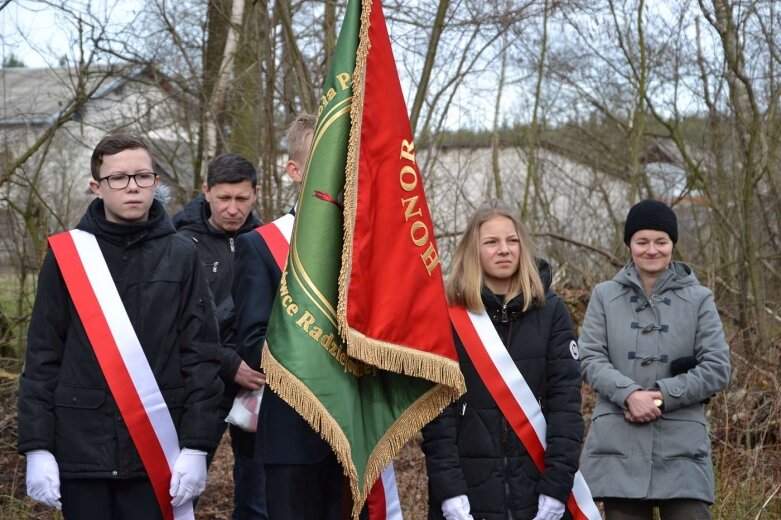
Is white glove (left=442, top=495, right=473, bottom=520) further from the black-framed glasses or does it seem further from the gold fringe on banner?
the black-framed glasses

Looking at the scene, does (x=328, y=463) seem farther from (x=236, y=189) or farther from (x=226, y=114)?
(x=226, y=114)

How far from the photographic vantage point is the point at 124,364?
3.68 meters

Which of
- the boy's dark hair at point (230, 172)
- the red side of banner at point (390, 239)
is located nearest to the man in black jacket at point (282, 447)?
the red side of banner at point (390, 239)

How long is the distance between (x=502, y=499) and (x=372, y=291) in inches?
40.0

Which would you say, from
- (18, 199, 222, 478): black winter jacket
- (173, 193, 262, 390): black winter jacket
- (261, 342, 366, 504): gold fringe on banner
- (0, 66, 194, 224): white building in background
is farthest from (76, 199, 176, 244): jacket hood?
(0, 66, 194, 224): white building in background

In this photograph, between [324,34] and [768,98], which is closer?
[324,34]

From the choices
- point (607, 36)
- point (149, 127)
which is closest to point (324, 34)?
point (149, 127)

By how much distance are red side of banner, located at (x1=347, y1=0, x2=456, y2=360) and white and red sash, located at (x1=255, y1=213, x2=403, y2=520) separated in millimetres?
382

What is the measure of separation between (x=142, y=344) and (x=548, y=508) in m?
1.65

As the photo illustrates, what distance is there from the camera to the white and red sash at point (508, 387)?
13.2 feet

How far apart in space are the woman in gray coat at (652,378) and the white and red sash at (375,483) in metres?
1.02

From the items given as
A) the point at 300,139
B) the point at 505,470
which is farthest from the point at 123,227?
the point at 505,470

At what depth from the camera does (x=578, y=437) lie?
13.3ft

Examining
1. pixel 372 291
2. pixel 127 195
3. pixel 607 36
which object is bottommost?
pixel 372 291
